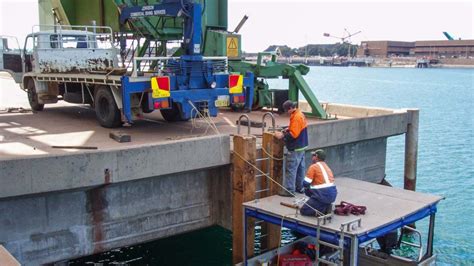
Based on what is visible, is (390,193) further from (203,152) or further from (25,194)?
(25,194)

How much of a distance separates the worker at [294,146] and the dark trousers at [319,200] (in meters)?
1.23

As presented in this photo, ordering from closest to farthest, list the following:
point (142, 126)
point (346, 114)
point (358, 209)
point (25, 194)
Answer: point (25, 194), point (358, 209), point (142, 126), point (346, 114)

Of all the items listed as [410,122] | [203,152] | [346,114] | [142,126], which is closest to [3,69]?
[142,126]

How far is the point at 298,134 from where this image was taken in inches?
389

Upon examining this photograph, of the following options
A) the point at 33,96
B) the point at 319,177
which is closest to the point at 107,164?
the point at 319,177

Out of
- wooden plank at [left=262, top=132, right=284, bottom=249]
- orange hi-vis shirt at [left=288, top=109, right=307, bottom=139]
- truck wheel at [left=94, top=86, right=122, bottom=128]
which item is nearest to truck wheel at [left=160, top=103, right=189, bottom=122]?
truck wheel at [left=94, top=86, right=122, bottom=128]

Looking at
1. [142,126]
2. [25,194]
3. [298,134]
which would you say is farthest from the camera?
[142,126]

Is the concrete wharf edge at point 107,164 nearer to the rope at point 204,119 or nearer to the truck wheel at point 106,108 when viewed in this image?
the rope at point 204,119

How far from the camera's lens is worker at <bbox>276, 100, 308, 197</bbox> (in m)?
9.84

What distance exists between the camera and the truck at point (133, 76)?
1180cm

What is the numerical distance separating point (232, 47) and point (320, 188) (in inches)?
364

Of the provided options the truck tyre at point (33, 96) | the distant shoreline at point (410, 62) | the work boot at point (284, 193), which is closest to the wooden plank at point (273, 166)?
the work boot at point (284, 193)

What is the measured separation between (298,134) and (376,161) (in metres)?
5.46

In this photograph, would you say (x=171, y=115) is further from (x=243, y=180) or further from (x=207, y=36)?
(x=243, y=180)
